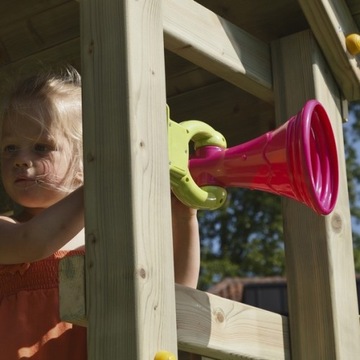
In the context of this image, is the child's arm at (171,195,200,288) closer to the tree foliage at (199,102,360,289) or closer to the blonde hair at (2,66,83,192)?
the blonde hair at (2,66,83,192)

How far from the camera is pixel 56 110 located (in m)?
2.55

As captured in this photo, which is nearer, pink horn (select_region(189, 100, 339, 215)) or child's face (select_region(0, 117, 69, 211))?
pink horn (select_region(189, 100, 339, 215))

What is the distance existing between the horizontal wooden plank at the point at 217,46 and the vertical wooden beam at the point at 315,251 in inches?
2.7

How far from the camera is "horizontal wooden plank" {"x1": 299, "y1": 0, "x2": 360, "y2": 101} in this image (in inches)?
103

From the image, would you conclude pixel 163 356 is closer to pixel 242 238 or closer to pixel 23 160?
pixel 23 160

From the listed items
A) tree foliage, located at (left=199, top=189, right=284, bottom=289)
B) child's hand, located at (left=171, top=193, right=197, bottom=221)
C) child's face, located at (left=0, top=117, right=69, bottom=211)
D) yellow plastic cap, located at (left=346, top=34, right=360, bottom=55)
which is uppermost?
tree foliage, located at (left=199, top=189, right=284, bottom=289)

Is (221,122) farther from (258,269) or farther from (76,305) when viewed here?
(258,269)

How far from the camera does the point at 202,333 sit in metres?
2.11

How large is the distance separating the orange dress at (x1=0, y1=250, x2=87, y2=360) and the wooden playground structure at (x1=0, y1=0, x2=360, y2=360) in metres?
0.41

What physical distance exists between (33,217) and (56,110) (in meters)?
0.33

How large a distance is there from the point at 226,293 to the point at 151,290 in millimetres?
10669

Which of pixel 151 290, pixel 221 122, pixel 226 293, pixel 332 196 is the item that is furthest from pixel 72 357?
pixel 226 293

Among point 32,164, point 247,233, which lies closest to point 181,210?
point 32,164

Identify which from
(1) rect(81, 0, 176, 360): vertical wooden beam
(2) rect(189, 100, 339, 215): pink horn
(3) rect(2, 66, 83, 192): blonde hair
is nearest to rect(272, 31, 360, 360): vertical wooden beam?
(2) rect(189, 100, 339, 215): pink horn
